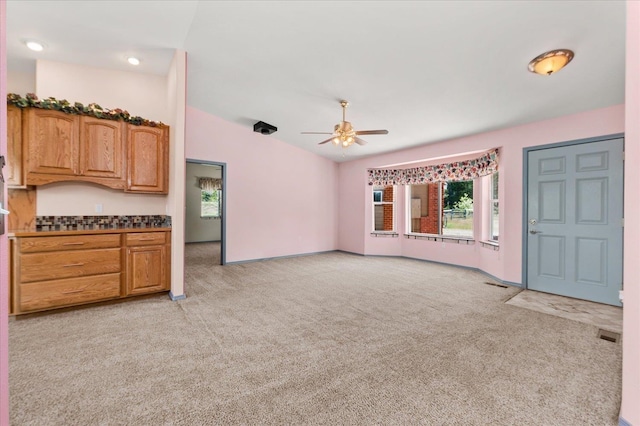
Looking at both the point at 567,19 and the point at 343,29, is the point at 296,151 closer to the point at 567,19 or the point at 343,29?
the point at 343,29

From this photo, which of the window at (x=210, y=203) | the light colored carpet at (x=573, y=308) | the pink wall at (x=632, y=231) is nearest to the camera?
the pink wall at (x=632, y=231)

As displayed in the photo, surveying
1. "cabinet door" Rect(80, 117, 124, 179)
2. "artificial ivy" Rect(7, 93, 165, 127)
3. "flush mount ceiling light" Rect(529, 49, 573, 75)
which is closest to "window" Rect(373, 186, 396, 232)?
"flush mount ceiling light" Rect(529, 49, 573, 75)

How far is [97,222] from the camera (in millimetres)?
3500

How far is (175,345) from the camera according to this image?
2.26 metres

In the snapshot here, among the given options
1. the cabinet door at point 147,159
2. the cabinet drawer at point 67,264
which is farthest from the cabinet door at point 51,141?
Result: the cabinet drawer at point 67,264

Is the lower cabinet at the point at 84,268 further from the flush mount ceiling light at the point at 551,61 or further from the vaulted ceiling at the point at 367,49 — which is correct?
the flush mount ceiling light at the point at 551,61

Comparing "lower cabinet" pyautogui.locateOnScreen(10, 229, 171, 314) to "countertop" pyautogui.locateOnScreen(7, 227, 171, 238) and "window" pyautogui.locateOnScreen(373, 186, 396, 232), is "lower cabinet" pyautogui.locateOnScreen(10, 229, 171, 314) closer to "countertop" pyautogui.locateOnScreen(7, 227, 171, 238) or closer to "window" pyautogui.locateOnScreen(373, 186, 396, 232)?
"countertop" pyautogui.locateOnScreen(7, 227, 171, 238)

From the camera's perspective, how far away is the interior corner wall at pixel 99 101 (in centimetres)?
331

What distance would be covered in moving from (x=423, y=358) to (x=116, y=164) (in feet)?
12.8

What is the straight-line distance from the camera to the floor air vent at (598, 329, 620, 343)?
7.92 ft

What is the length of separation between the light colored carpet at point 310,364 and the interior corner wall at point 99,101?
1259 millimetres

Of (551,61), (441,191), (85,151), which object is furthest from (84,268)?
(441,191)

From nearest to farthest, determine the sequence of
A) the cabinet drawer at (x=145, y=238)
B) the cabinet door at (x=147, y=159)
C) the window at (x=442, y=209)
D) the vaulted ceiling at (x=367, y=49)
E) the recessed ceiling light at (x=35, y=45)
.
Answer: the vaulted ceiling at (x=367, y=49) < the recessed ceiling light at (x=35, y=45) < the cabinet drawer at (x=145, y=238) < the cabinet door at (x=147, y=159) < the window at (x=442, y=209)

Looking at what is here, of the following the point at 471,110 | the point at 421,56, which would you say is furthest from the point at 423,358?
the point at 471,110
